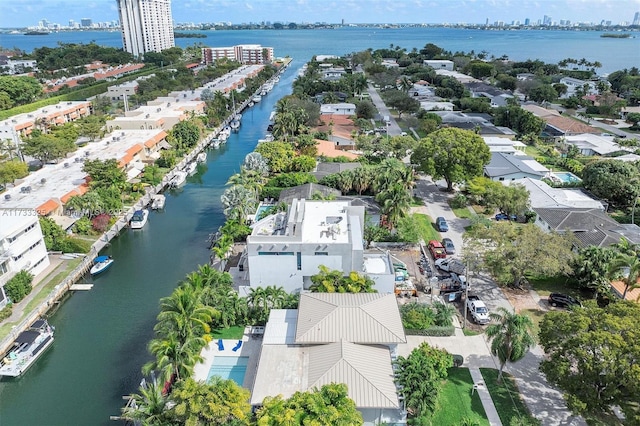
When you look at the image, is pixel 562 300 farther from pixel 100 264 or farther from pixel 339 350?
pixel 100 264

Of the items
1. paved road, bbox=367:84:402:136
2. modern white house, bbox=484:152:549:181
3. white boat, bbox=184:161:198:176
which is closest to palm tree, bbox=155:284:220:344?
white boat, bbox=184:161:198:176

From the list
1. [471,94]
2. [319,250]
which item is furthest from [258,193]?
[471,94]

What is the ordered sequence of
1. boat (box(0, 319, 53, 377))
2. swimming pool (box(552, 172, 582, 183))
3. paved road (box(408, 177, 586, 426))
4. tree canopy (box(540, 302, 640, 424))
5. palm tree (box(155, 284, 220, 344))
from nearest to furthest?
tree canopy (box(540, 302, 640, 424)), paved road (box(408, 177, 586, 426)), palm tree (box(155, 284, 220, 344)), boat (box(0, 319, 53, 377)), swimming pool (box(552, 172, 582, 183))

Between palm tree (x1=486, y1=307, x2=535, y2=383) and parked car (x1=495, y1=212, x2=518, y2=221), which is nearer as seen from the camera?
palm tree (x1=486, y1=307, x2=535, y2=383)

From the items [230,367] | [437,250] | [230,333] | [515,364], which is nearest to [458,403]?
[515,364]

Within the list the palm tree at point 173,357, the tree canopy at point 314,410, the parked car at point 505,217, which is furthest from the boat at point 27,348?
the parked car at point 505,217

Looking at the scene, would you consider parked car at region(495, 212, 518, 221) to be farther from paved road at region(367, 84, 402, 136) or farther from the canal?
paved road at region(367, 84, 402, 136)
